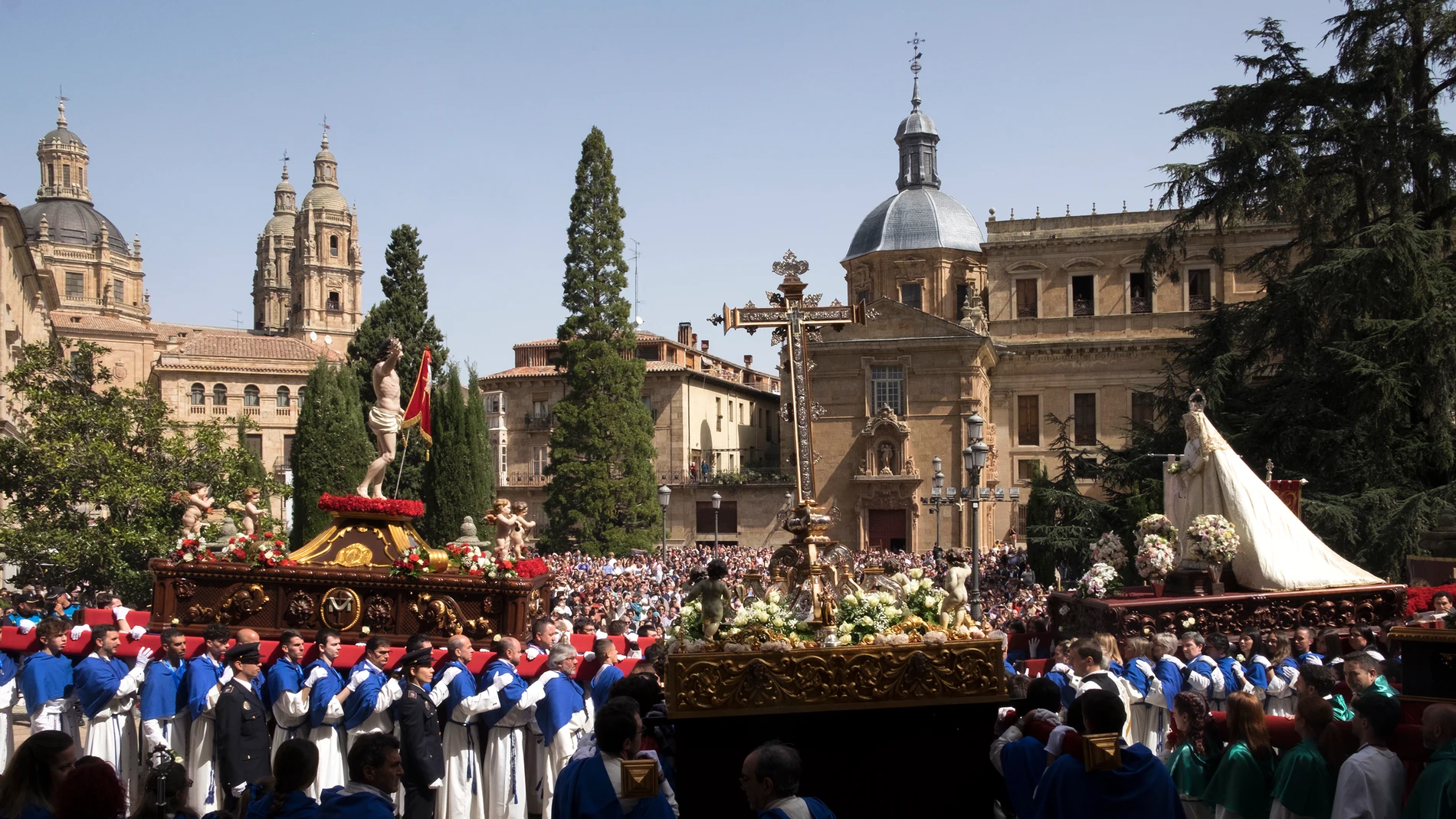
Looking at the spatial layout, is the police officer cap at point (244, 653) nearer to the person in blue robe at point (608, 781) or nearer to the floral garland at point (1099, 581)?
the person in blue robe at point (608, 781)

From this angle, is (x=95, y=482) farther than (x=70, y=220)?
No

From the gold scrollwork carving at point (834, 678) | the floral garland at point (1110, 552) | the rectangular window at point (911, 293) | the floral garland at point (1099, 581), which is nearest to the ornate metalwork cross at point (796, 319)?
the gold scrollwork carving at point (834, 678)

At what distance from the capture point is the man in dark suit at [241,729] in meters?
8.75

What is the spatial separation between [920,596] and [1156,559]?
7.07 metres

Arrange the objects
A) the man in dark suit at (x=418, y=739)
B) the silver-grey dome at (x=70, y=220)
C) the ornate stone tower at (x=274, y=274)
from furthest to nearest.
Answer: the ornate stone tower at (x=274, y=274) → the silver-grey dome at (x=70, y=220) → the man in dark suit at (x=418, y=739)

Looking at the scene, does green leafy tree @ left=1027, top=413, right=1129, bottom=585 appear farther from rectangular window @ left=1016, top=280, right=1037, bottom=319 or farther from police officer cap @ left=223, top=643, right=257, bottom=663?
police officer cap @ left=223, top=643, right=257, bottom=663

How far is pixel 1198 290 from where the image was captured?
46.0 metres

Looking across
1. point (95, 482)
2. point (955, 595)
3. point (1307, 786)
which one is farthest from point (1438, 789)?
point (95, 482)

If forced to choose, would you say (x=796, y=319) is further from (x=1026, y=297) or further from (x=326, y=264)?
(x=326, y=264)

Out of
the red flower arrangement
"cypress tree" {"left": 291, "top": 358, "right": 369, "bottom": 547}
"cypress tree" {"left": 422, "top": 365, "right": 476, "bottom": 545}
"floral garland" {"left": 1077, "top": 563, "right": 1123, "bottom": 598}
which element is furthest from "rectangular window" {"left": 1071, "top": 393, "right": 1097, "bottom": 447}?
the red flower arrangement

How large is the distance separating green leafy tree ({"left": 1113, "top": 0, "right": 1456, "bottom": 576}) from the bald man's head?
57.8ft

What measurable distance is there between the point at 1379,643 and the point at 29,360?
25.0 meters

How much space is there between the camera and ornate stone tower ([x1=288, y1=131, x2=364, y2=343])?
342 feet

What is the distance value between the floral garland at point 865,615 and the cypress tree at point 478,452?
36365mm
